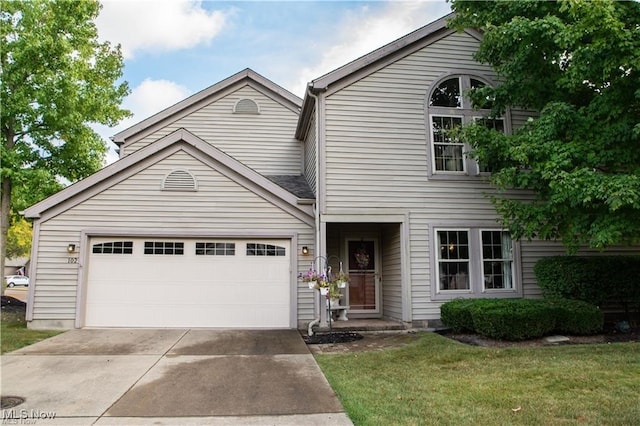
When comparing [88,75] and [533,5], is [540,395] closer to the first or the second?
[533,5]

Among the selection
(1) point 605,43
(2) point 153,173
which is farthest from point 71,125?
(1) point 605,43

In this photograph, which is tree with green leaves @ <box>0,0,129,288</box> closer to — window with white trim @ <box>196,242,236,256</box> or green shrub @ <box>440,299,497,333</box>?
window with white trim @ <box>196,242,236,256</box>

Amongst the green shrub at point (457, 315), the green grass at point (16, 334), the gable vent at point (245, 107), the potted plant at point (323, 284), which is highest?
the gable vent at point (245, 107)

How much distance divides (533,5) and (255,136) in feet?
27.2

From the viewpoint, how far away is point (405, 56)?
10.4 metres

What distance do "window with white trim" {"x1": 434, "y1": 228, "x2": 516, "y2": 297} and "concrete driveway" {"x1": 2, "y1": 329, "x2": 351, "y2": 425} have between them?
392 centimetres

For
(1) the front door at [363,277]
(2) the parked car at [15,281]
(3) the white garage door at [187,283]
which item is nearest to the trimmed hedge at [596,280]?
(1) the front door at [363,277]

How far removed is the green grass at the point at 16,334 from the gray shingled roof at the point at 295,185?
19.5 feet

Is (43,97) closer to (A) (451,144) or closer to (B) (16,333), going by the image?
(B) (16,333)

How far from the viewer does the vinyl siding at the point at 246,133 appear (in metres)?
13.4

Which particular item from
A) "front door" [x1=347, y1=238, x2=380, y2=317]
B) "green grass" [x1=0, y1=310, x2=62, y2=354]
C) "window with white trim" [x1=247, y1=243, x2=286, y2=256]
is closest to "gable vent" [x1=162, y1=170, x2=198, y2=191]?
"window with white trim" [x1=247, y1=243, x2=286, y2=256]

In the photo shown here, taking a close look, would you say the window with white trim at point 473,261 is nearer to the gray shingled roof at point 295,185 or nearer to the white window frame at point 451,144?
the white window frame at point 451,144

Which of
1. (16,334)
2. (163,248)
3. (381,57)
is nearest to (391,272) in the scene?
(381,57)

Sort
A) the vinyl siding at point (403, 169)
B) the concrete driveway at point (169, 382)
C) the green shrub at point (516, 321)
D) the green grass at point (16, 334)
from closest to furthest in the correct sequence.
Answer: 1. the concrete driveway at point (169, 382)
2. the green grass at point (16, 334)
3. the green shrub at point (516, 321)
4. the vinyl siding at point (403, 169)
